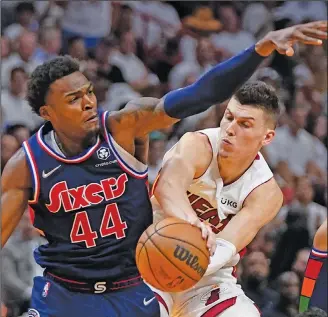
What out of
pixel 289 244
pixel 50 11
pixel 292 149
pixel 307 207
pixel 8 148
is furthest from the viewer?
pixel 292 149

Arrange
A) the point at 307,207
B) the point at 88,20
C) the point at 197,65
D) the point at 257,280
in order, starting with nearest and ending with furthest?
the point at 257,280 → the point at 307,207 → the point at 88,20 → the point at 197,65

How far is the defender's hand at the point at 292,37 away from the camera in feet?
11.0

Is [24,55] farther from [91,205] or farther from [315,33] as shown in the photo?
[315,33]

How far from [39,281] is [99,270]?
332 millimetres

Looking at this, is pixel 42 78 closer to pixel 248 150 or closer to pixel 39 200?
pixel 39 200

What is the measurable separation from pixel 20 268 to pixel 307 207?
10.00 feet

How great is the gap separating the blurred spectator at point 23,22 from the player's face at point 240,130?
4.00 metres

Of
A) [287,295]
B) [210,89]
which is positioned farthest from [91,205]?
[287,295]

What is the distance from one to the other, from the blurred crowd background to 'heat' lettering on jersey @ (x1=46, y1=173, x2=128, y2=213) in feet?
7.39

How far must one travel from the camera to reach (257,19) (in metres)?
9.44

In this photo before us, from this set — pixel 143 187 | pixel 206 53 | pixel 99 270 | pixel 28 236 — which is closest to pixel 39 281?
pixel 99 270

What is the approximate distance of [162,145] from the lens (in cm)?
723

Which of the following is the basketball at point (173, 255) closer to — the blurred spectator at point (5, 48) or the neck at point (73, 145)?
the neck at point (73, 145)

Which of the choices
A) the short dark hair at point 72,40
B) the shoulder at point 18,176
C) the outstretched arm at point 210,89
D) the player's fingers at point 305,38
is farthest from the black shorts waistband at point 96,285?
the short dark hair at point 72,40
